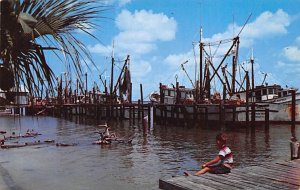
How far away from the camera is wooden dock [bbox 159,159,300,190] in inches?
284

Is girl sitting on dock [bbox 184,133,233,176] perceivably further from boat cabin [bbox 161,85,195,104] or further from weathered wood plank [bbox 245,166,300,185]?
boat cabin [bbox 161,85,195,104]

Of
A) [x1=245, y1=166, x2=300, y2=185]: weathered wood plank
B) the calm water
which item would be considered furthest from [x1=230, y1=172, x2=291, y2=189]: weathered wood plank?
the calm water

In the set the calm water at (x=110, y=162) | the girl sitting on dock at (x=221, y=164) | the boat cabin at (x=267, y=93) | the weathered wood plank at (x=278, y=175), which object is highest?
the boat cabin at (x=267, y=93)

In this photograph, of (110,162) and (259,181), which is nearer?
(259,181)

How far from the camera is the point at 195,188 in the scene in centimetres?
704

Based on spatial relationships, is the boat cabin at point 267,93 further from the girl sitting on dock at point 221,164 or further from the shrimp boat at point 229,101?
the girl sitting on dock at point 221,164

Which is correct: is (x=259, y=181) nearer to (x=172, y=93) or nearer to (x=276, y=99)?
(x=276, y=99)

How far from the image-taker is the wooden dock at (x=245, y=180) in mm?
7215

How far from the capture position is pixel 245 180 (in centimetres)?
784

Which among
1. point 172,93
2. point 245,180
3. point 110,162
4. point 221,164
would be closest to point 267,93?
point 172,93

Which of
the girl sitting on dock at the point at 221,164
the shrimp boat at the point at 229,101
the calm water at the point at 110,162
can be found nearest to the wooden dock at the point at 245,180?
the girl sitting on dock at the point at 221,164

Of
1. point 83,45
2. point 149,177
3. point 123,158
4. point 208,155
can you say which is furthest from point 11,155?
point 83,45

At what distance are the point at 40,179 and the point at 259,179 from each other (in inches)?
404

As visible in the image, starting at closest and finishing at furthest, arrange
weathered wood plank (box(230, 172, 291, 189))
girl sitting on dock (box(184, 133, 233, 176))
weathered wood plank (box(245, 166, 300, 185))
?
weathered wood plank (box(230, 172, 291, 189)), weathered wood plank (box(245, 166, 300, 185)), girl sitting on dock (box(184, 133, 233, 176))
